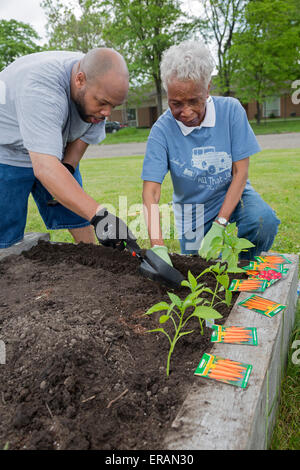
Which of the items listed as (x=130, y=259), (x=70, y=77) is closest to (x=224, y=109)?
(x=70, y=77)

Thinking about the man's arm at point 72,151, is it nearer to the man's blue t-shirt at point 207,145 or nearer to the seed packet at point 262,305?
the man's blue t-shirt at point 207,145

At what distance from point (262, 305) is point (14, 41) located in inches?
1174

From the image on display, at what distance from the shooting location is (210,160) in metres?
2.36

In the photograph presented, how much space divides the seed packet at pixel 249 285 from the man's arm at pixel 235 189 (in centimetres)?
63

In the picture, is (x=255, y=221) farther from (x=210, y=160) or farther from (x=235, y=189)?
(x=210, y=160)

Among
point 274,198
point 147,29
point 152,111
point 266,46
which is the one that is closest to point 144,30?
point 147,29

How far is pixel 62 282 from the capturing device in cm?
183

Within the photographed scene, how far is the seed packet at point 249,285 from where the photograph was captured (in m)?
1.65

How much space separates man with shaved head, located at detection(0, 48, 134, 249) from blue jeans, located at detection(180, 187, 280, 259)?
0.88 meters

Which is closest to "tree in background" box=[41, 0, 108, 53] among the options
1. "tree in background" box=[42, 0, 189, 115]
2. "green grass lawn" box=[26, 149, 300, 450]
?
"tree in background" box=[42, 0, 189, 115]

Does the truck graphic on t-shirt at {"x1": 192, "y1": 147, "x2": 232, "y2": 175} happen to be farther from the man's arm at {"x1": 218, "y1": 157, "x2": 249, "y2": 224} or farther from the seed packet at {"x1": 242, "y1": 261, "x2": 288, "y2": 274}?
the seed packet at {"x1": 242, "y1": 261, "x2": 288, "y2": 274}

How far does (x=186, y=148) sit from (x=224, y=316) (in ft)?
3.81

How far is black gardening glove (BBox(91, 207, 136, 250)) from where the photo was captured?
5.95 feet
